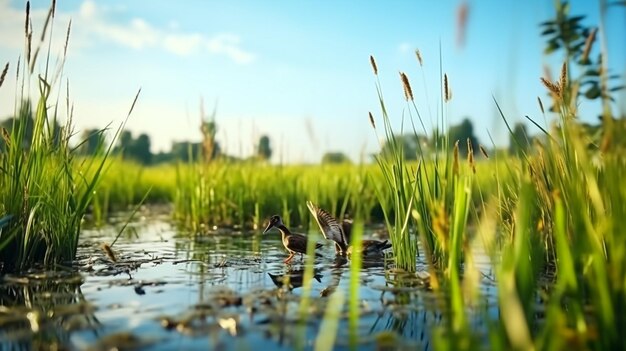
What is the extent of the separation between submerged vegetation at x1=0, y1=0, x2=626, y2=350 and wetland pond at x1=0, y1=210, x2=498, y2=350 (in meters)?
0.16

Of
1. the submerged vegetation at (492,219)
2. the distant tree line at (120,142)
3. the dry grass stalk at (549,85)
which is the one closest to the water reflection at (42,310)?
the submerged vegetation at (492,219)

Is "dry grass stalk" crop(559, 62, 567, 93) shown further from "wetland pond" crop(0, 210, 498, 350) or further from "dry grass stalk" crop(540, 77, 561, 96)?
"wetland pond" crop(0, 210, 498, 350)

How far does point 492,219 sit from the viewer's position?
2932mm

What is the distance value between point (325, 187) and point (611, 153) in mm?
7740

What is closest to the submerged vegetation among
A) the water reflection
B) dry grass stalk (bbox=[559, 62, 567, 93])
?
dry grass stalk (bbox=[559, 62, 567, 93])

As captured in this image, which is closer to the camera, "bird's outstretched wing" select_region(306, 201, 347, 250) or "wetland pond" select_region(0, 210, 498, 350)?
"wetland pond" select_region(0, 210, 498, 350)

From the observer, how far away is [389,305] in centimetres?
367

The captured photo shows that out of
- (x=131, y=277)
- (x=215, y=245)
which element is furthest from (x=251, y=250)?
(x=131, y=277)

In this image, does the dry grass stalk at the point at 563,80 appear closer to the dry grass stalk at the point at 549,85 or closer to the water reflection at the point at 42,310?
the dry grass stalk at the point at 549,85

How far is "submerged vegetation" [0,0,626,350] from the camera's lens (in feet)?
7.69

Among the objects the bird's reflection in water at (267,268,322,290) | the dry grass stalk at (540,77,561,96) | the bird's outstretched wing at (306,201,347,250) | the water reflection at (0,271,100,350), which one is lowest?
the water reflection at (0,271,100,350)

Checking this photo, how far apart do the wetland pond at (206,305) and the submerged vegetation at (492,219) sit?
163mm

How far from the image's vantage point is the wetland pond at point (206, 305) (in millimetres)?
2947

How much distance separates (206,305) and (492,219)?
1.78 m
